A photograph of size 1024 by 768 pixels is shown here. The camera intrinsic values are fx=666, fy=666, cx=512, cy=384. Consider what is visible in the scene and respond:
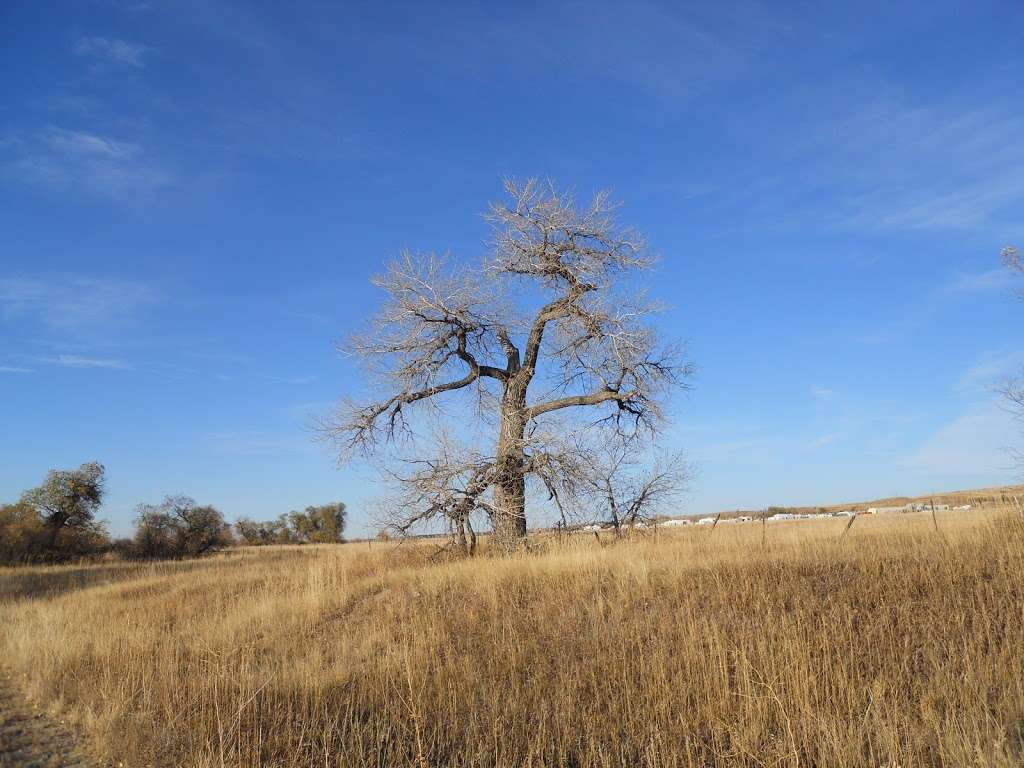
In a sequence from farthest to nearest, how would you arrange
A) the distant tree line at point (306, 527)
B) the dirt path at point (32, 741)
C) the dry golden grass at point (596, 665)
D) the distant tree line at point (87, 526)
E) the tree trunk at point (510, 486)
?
the distant tree line at point (306, 527) < the distant tree line at point (87, 526) < the tree trunk at point (510, 486) < the dirt path at point (32, 741) < the dry golden grass at point (596, 665)

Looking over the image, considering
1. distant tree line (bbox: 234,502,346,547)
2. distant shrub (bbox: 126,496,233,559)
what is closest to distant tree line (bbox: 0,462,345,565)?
distant shrub (bbox: 126,496,233,559)

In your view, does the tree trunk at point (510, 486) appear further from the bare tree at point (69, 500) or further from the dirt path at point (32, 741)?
the bare tree at point (69, 500)

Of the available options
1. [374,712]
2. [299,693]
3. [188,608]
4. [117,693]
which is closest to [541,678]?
[374,712]

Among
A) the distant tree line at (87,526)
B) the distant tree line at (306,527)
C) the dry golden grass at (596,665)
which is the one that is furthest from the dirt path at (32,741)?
the distant tree line at (306,527)

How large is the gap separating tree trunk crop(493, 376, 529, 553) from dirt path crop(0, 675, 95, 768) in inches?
413

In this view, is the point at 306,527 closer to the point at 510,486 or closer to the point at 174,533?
the point at 174,533

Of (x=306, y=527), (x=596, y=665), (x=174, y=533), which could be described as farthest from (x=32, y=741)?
(x=306, y=527)

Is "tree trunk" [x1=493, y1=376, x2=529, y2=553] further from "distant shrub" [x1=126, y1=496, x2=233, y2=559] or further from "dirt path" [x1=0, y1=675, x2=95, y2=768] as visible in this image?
"distant shrub" [x1=126, y1=496, x2=233, y2=559]

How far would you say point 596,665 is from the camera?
22.0 feet

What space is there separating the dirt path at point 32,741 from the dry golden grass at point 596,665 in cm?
21

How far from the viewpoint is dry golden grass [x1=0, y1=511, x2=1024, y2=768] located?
4.89 meters

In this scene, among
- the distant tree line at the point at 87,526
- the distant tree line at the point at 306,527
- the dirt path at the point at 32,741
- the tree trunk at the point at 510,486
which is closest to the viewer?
the dirt path at the point at 32,741

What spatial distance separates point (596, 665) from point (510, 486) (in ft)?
34.1

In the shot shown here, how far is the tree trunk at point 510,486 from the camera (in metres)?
16.5
